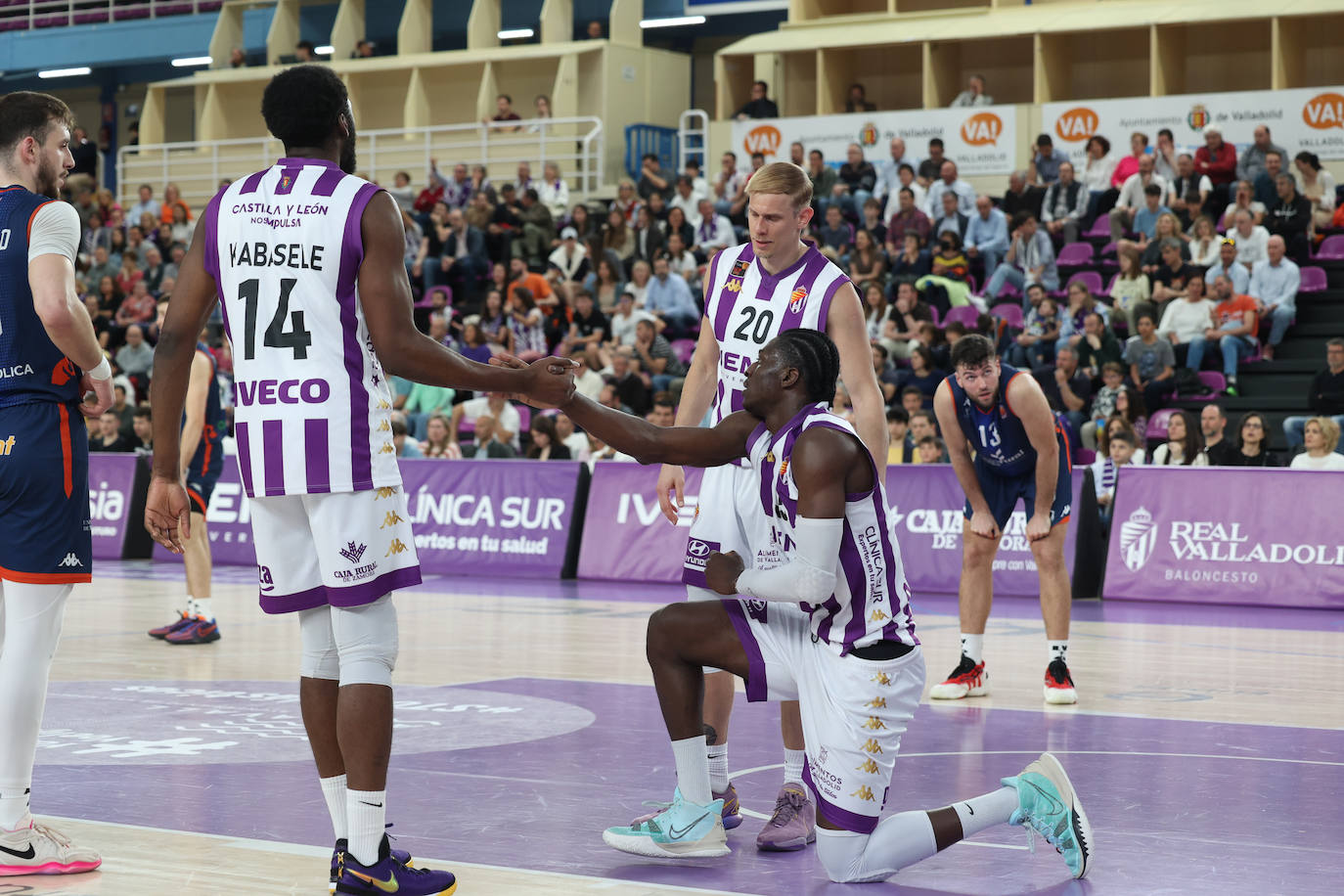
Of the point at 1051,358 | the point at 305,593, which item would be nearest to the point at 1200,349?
the point at 1051,358

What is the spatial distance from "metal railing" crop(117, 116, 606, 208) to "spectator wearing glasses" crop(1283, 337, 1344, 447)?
13.3 metres

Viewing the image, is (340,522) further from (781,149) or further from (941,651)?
(781,149)

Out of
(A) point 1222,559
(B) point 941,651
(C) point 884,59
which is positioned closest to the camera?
(B) point 941,651

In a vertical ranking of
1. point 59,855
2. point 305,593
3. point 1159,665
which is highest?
point 305,593

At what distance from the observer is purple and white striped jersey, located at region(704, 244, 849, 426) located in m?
5.57

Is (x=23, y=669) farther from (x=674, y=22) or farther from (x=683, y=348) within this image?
(x=674, y=22)

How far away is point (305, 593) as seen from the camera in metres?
4.45

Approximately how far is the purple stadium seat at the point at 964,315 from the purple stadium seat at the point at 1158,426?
259cm

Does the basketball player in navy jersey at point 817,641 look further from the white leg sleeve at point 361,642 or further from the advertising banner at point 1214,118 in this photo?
the advertising banner at point 1214,118

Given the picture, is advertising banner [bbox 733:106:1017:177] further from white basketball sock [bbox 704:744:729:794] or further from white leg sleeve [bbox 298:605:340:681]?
white leg sleeve [bbox 298:605:340:681]

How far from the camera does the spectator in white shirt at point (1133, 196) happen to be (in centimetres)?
1928

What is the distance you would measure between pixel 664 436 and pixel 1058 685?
4.21 meters

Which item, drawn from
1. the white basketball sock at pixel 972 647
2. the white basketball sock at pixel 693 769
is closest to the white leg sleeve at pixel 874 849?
the white basketball sock at pixel 693 769

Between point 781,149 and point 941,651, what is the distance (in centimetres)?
1533
